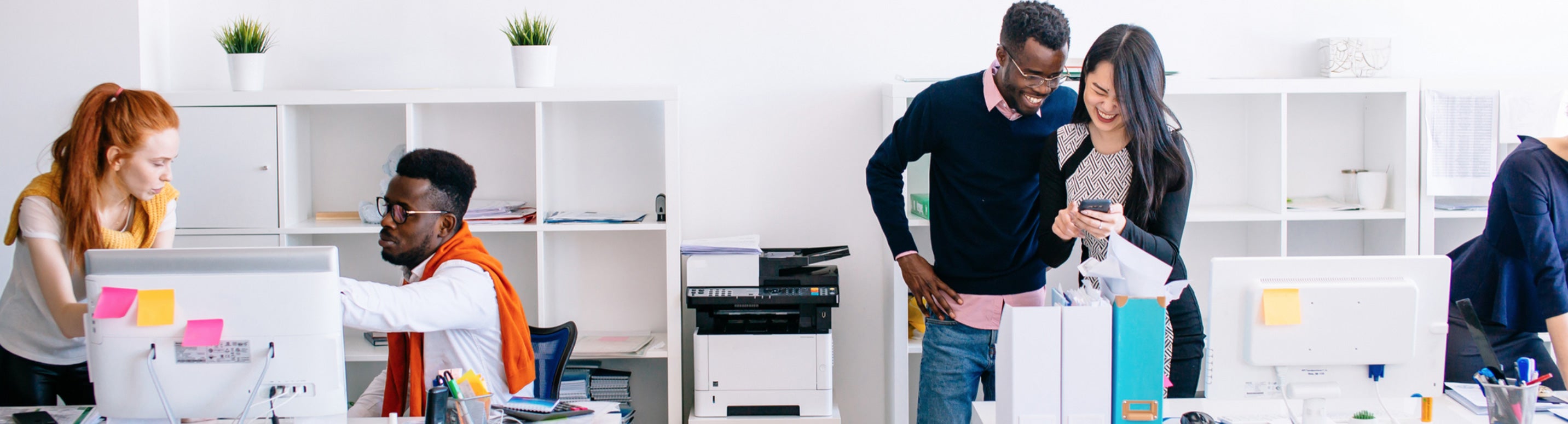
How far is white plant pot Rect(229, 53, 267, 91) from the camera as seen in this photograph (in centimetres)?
300

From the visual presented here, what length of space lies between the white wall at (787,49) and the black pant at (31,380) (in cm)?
126

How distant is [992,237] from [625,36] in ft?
5.13

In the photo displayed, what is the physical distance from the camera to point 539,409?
187 centimetres

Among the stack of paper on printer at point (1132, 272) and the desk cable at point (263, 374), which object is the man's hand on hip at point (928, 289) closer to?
the stack of paper on printer at point (1132, 272)

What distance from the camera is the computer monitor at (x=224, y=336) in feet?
5.17

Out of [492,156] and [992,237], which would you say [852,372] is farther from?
[492,156]

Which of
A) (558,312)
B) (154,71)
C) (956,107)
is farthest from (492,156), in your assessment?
(956,107)

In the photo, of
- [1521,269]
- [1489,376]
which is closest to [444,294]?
[1489,376]

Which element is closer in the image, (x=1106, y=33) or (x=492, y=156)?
(x=1106, y=33)

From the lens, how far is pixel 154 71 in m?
3.16

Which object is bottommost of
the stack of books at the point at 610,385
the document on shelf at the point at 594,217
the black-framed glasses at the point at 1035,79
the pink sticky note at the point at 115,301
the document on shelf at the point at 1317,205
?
the stack of books at the point at 610,385

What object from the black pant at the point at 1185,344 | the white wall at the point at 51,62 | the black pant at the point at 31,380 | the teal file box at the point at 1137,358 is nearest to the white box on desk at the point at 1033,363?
the teal file box at the point at 1137,358

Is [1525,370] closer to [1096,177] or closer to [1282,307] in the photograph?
[1282,307]

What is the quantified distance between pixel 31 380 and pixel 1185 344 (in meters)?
2.65
